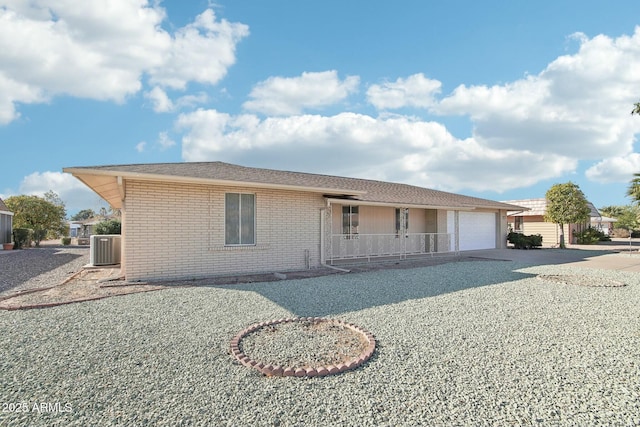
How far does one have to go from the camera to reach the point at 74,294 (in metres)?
6.83

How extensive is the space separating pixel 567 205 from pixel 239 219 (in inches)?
875

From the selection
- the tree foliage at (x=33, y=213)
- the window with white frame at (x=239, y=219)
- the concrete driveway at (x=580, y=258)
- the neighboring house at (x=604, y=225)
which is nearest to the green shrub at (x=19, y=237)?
the tree foliage at (x=33, y=213)

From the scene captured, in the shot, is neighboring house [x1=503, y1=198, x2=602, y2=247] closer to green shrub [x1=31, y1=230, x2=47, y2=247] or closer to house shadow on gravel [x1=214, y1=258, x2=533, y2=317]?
house shadow on gravel [x1=214, y1=258, x2=533, y2=317]

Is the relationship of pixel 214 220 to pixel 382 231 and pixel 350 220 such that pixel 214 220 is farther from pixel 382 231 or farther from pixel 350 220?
pixel 382 231

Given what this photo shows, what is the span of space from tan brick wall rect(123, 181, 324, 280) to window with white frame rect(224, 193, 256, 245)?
140 mm

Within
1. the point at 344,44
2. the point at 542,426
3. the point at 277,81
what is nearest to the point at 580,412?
the point at 542,426

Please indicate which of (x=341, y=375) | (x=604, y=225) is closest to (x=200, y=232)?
(x=341, y=375)

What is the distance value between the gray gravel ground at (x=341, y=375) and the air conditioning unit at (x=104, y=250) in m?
6.48

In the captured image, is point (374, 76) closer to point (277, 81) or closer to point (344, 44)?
point (344, 44)

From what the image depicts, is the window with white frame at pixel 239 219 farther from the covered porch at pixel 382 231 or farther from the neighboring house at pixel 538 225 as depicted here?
the neighboring house at pixel 538 225

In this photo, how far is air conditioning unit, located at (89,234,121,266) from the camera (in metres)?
11.5

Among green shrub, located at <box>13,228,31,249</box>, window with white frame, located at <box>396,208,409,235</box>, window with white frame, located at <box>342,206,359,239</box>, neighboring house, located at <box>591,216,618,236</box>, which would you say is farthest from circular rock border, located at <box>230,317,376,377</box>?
neighboring house, located at <box>591,216,618,236</box>

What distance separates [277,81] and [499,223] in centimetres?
1611

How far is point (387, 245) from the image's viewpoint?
15016 mm
